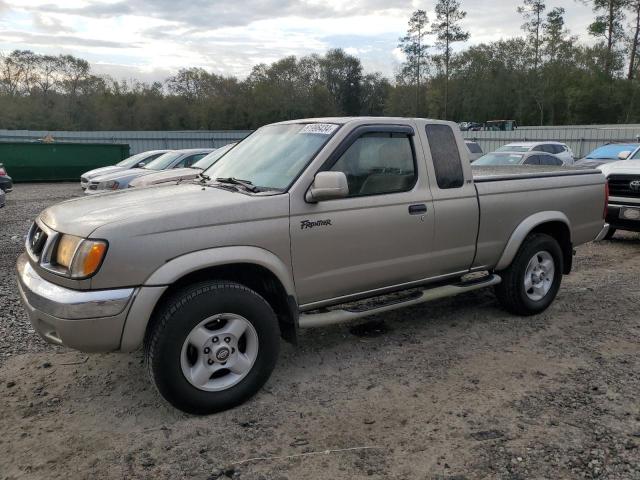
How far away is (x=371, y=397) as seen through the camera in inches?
144

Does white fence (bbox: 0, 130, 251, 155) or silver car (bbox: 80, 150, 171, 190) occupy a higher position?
white fence (bbox: 0, 130, 251, 155)

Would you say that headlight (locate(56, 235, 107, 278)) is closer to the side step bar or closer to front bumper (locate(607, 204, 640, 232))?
the side step bar

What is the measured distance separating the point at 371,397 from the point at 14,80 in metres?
75.8

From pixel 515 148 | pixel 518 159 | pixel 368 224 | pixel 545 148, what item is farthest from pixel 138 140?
pixel 368 224

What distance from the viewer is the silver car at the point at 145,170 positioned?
12.3m

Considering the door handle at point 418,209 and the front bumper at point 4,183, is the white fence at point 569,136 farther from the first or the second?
the door handle at point 418,209

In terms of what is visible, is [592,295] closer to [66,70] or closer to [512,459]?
[512,459]

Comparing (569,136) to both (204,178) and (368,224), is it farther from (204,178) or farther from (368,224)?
(204,178)

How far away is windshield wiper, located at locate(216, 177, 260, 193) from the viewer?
374 cm

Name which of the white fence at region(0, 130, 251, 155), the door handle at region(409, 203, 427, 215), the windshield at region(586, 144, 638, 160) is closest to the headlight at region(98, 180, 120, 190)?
the door handle at region(409, 203, 427, 215)

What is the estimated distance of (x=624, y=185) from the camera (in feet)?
27.4

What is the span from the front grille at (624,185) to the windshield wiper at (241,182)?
6.90 metres

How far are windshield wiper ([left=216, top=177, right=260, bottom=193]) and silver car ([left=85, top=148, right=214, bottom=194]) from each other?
8831 mm

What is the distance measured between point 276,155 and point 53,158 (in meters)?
21.1
